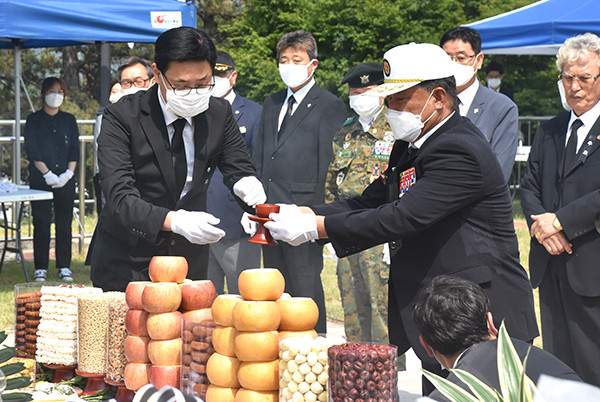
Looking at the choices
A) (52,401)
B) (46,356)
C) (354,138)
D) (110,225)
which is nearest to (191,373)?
(52,401)

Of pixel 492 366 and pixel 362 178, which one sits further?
pixel 362 178

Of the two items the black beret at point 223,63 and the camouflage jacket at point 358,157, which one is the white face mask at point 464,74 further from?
the black beret at point 223,63

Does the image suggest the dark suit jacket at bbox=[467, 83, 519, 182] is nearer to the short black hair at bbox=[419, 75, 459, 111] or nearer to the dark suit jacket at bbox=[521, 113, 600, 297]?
the dark suit jacket at bbox=[521, 113, 600, 297]

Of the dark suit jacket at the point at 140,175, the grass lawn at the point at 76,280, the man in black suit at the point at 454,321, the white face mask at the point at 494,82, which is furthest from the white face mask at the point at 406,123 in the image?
the white face mask at the point at 494,82

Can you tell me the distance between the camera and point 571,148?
13.1 ft

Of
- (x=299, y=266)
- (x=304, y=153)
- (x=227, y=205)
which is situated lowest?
(x=299, y=266)

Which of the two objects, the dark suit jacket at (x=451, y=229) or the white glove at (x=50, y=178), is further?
the white glove at (x=50, y=178)

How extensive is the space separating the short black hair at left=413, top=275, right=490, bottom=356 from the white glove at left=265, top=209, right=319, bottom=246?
549 mm

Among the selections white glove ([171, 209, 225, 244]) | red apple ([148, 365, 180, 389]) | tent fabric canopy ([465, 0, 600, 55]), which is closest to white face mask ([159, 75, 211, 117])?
white glove ([171, 209, 225, 244])

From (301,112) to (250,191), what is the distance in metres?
2.40

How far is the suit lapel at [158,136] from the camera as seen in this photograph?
3260 mm

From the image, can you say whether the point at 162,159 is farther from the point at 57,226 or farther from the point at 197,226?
the point at 57,226

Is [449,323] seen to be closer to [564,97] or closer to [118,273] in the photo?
[118,273]

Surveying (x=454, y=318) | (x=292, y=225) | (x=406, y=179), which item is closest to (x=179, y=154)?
(x=292, y=225)
